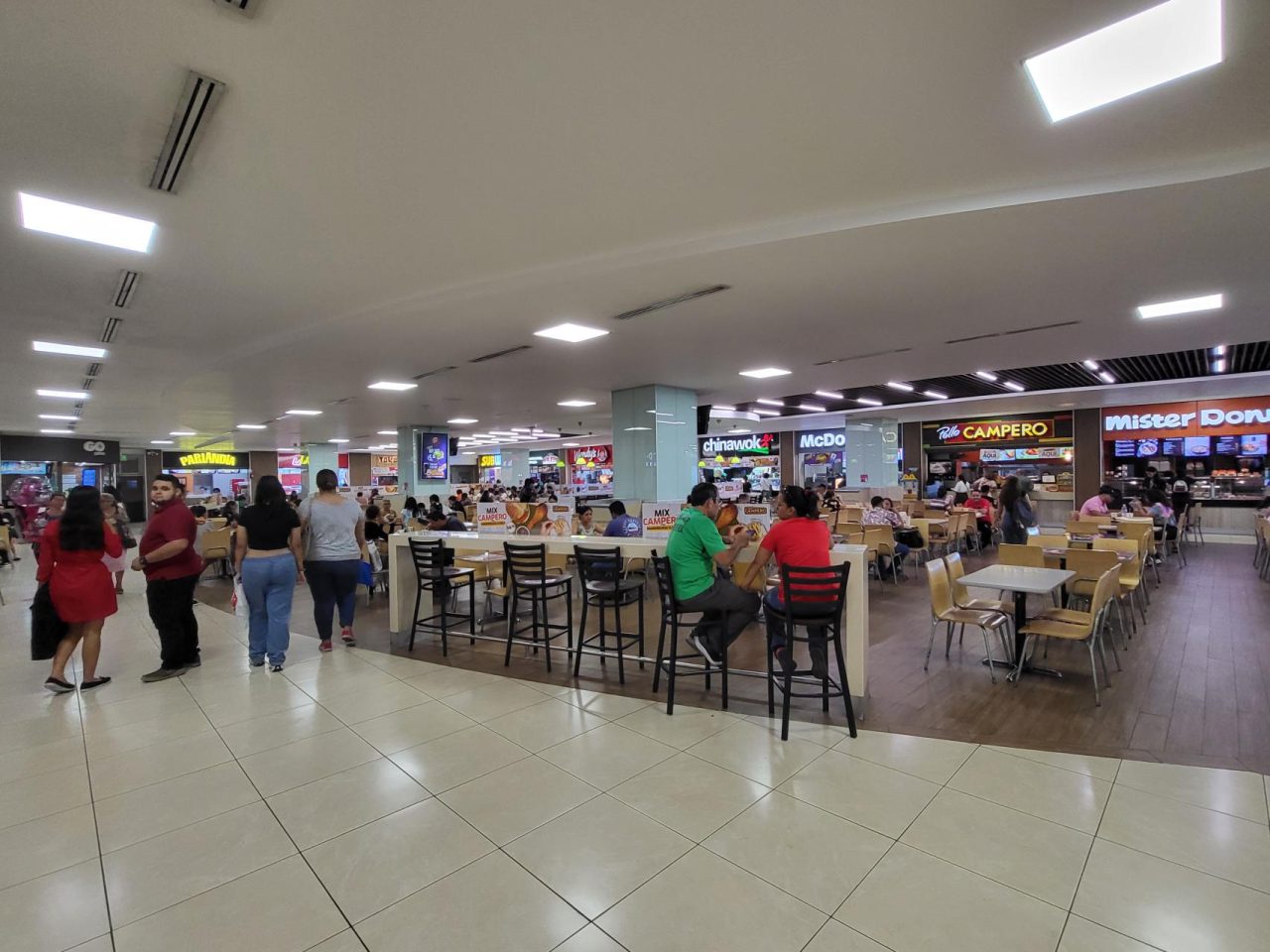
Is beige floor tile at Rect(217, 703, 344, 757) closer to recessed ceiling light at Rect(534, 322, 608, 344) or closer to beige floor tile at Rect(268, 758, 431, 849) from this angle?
beige floor tile at Rect(268, 758, 431, 849)

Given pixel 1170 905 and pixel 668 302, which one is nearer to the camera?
pixel 1170 905

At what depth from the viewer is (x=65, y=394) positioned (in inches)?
356

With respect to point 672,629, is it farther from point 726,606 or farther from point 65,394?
point 65,394

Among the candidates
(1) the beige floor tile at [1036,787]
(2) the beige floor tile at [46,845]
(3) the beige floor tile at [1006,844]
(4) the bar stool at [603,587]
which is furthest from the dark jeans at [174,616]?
(1) the beige floor tile at [1036,787]

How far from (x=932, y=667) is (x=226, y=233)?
5.53 m

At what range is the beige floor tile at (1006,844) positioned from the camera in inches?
78.8

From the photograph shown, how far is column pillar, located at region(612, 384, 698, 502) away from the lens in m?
9.41

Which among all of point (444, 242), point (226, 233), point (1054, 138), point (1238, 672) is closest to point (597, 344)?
point (444, 242)

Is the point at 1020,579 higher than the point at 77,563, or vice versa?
the point at 77,563

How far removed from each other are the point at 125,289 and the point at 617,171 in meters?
4.03

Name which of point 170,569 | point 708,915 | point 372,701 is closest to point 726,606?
point 708,915

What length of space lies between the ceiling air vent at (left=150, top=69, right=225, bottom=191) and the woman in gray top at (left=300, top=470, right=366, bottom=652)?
220 cm

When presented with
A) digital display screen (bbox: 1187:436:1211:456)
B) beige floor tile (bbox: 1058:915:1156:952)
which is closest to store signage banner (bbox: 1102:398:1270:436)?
digital display screen (bbox: 1187:436:1211:456)

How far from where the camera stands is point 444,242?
3.82 metres
